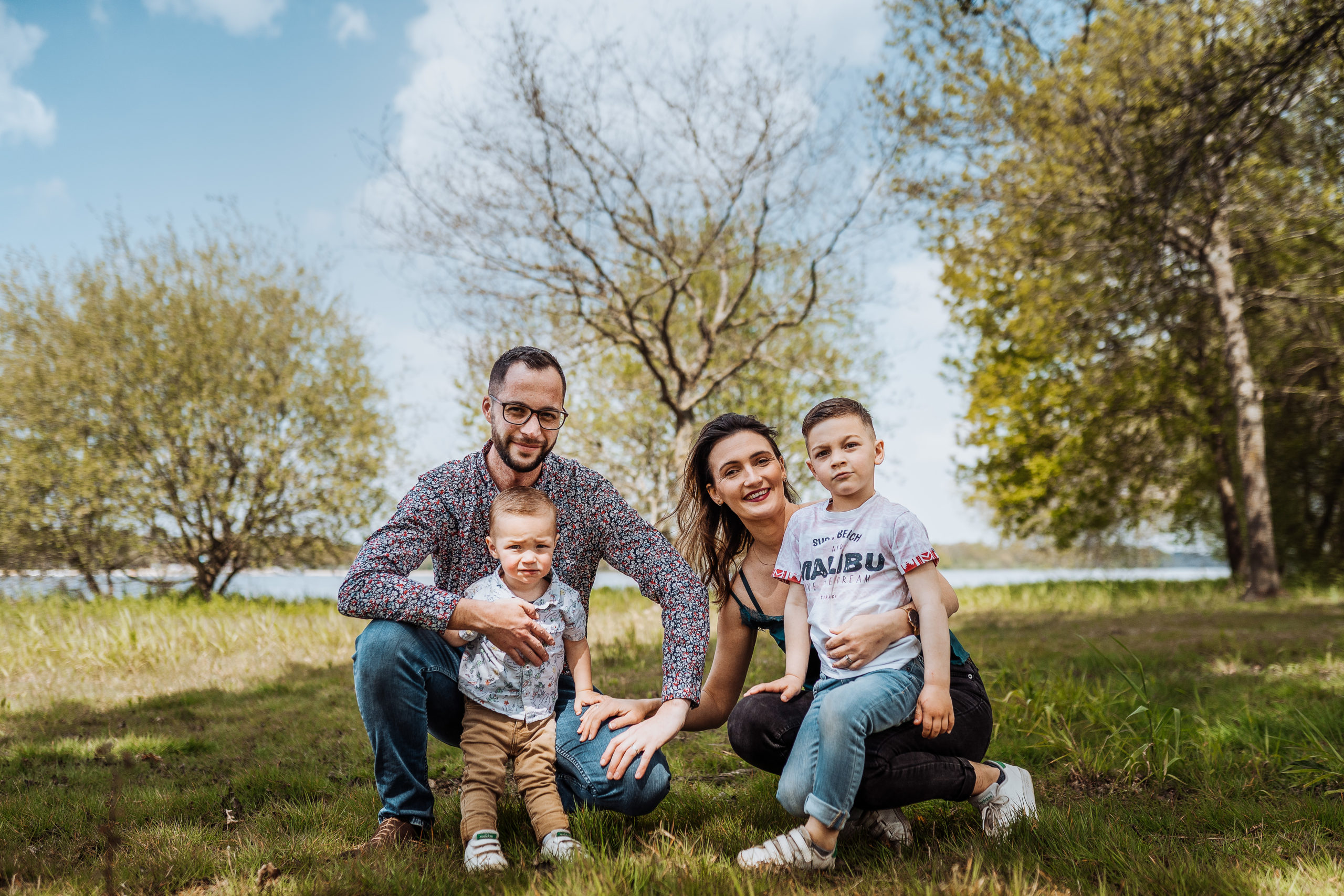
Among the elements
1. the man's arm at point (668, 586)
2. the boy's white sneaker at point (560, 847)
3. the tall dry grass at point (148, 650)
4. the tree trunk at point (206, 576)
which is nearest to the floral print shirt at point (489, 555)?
the man's arm at point (668, 586)

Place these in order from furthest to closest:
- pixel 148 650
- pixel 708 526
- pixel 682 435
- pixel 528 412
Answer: pixel 682 435
pixel 148 650
pixel 708 526
pixel 528 412

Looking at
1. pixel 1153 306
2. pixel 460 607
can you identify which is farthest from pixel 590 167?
pixel 460 607

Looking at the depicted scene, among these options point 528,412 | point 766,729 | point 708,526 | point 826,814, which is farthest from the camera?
point 708,526

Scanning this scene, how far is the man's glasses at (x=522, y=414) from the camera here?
296 centimetres

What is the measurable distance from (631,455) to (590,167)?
6.70 meters

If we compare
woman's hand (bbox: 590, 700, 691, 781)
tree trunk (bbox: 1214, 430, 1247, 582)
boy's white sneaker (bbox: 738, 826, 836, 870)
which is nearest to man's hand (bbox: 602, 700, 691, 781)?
woman's hand (bbox: 590, 700, 691, 781)

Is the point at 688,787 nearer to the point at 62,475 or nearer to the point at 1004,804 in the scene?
the point at 1004,804

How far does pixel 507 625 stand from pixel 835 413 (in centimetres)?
131

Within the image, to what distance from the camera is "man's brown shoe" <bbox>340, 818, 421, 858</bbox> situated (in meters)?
2.58

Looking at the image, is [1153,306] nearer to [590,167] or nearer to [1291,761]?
[590,167]

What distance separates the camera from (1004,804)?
2.66 metres

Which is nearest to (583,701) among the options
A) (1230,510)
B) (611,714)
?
(611,714)

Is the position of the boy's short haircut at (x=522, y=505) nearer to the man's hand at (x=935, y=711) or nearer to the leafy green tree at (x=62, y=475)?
the man's hand at (x=935, y=711)

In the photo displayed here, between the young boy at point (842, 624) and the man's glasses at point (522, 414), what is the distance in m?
0.95
